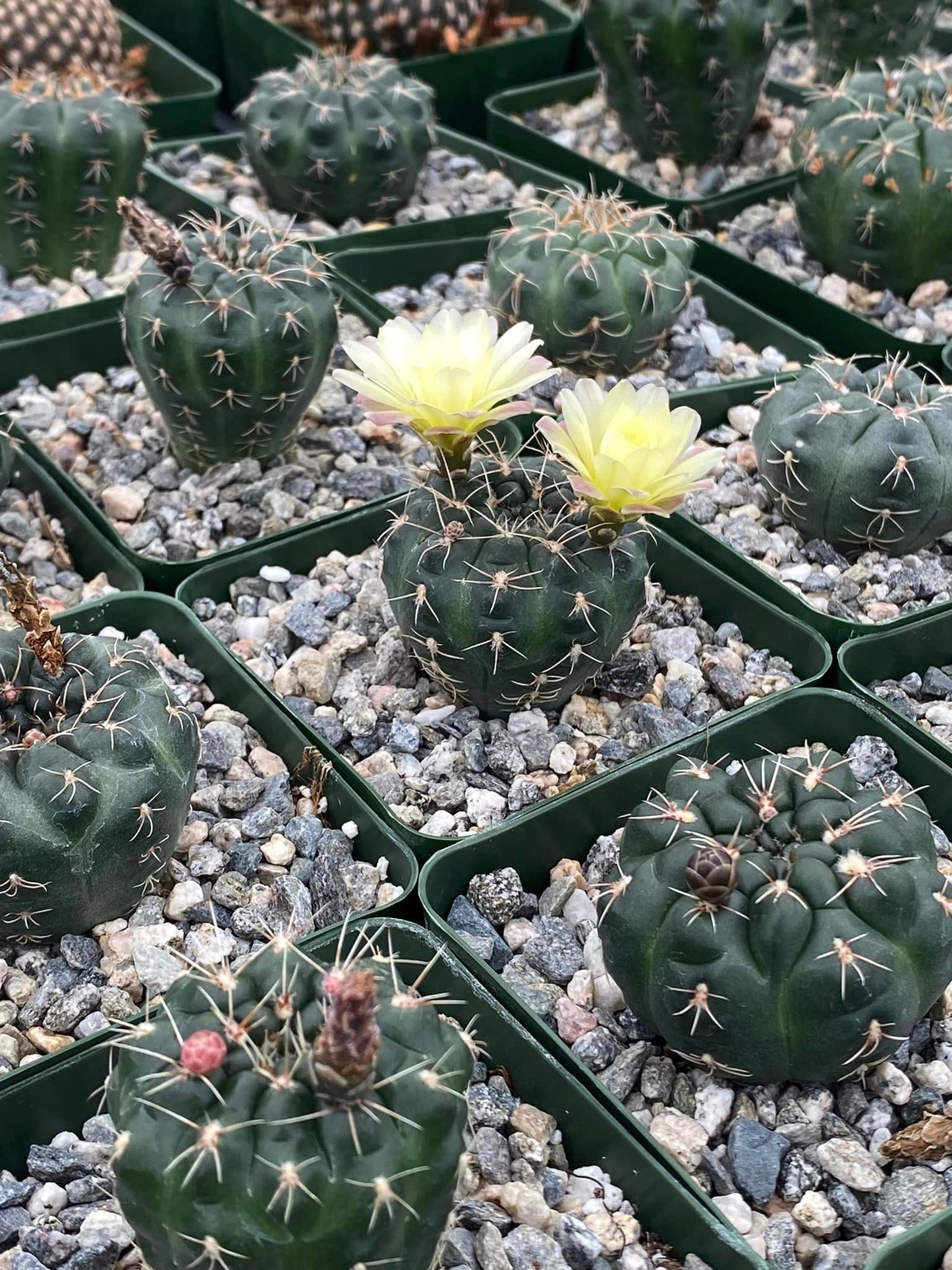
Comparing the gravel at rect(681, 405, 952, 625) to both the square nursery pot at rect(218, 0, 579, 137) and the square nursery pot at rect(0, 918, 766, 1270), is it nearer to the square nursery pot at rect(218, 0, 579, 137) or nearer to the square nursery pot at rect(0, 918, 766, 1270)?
→ the square nursery pot at rect(0, 918, 766, 1270)

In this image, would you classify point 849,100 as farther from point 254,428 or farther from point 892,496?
point 254,428

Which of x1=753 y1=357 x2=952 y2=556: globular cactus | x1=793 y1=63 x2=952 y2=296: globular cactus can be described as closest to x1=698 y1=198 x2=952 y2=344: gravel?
x1=793 y1=63 x2=952 y2=296: globular cactus

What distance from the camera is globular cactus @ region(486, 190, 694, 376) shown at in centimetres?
283

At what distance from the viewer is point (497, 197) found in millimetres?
3713

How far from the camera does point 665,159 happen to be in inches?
147

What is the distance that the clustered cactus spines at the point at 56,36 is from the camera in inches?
146

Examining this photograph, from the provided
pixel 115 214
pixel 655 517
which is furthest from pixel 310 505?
pixel 115 214

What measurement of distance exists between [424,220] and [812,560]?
1.51m

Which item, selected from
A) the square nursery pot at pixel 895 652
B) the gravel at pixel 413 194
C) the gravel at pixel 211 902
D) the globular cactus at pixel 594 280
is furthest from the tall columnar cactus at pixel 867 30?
the gravel at pixel 211 902

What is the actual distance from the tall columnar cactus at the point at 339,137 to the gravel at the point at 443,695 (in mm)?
1298

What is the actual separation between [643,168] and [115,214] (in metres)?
1.37

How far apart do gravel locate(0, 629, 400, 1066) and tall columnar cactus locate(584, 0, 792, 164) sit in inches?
83.8

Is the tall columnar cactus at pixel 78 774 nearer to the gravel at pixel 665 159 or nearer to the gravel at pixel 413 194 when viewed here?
the gravel at pixel 413 194

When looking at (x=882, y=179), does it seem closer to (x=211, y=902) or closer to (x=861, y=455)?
(x=861, y=455)
